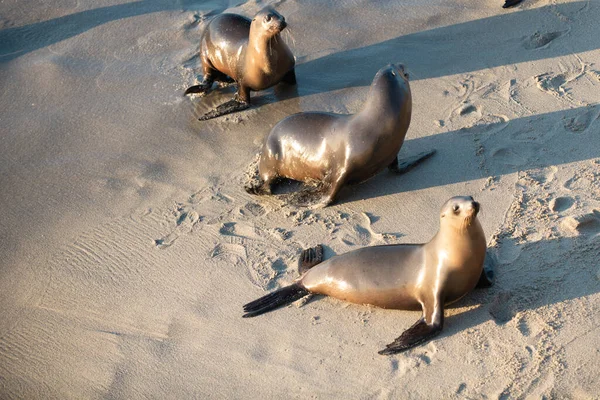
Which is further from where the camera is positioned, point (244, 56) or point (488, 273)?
point (244, 56)

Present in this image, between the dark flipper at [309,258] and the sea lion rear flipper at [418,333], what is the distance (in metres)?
0.87

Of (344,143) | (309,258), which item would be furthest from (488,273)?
(344,143)

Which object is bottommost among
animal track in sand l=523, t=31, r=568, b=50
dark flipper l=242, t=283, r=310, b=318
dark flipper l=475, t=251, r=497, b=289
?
dark flipper l=242, t=283, r=310, b=318

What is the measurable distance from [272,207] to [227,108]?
5.37 ft

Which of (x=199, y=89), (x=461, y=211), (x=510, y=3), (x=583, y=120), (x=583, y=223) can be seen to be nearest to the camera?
(x=461, y=211)

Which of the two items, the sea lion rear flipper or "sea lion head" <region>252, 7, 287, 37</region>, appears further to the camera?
"sea lion head" <region>252, 7, 287, 37</region>

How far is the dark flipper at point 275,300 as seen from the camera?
16.0 feet

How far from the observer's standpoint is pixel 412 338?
4477 millimetres

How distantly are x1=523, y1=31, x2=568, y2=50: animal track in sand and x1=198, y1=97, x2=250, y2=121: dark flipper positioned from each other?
2.74 meters

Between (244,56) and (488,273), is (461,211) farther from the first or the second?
(244,56)

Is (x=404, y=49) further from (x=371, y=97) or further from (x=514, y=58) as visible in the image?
(x=371, y=97)

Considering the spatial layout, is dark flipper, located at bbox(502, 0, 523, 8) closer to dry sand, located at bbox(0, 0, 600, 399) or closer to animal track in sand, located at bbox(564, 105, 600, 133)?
dry sand, located at bbox(0, 0, 600, 399)

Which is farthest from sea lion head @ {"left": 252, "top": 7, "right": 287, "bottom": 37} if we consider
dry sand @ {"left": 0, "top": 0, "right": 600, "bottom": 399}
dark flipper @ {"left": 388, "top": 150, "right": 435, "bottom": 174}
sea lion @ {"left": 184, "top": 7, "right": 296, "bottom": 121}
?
dark flipper @ {"left": 388, "top": 150, "right": 435, "bottom": 174}

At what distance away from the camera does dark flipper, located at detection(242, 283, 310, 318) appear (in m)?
4.89
